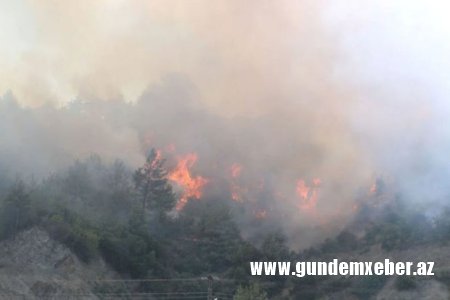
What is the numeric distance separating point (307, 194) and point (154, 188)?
23.5 meters

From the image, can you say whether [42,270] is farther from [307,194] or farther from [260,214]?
[307,194]

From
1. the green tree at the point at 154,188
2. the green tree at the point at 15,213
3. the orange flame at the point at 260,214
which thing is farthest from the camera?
the orange flame at the point at 260,214

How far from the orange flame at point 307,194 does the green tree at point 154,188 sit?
1970cm

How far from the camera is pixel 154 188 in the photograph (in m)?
68.9

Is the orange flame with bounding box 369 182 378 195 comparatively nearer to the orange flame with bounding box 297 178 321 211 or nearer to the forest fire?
the orange flame with bounding box 297 178 321 211

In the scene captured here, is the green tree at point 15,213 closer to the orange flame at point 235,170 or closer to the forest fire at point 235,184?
the forest fire at point 235,184

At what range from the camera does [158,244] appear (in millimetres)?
54406

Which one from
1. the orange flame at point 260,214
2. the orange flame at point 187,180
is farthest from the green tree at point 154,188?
the orange flame at point 260,214

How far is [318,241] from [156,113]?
43.8 m

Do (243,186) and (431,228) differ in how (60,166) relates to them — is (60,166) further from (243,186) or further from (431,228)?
(431,228)

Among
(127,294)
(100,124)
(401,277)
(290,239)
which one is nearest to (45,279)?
(127,294)

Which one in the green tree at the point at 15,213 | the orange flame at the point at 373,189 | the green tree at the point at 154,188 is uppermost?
the orange flame at the point at 373,189

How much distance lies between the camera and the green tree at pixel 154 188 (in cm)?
6706

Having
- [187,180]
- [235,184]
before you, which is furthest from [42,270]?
[235,184]
